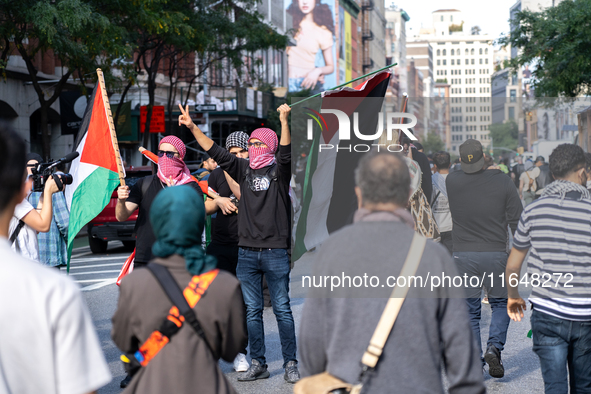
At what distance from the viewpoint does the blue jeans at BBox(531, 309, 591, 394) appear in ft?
13.6

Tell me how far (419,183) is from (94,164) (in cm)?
291

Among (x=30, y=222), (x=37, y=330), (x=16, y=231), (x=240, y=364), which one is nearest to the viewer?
(x=37, y=330)

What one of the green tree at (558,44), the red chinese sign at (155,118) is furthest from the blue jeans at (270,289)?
the red chinese sign at (155,118)

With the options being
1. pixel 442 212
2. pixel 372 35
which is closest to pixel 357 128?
pixel 442 212

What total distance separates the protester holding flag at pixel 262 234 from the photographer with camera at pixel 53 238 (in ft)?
4.55

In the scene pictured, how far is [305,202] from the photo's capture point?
241 inches

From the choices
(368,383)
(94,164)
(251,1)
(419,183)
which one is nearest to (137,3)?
(251,1)

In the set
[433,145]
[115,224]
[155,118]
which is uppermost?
[155,118]

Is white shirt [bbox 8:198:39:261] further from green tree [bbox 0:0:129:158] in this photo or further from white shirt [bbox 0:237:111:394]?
green tree [bbox 0:0:129:158]

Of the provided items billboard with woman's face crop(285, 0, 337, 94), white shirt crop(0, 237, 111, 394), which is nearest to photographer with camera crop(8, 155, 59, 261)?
white shirt crop(0, 237, 111, 394)

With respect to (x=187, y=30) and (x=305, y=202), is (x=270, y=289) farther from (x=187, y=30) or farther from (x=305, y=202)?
(x=187, y=30)

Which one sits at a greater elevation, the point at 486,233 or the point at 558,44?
the point at 558,44

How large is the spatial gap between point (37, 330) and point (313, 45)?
9998cm

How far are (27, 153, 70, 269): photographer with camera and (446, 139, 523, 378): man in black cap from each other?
336 cm
